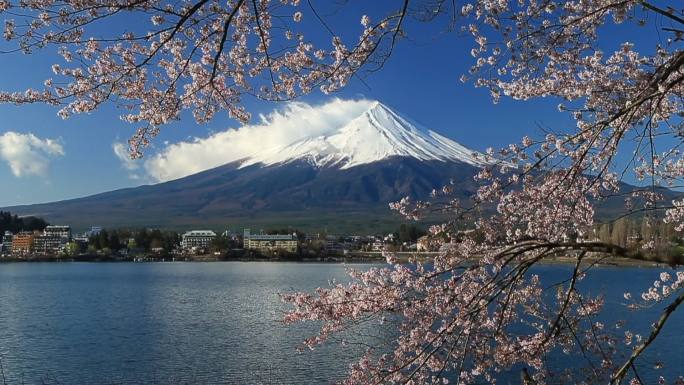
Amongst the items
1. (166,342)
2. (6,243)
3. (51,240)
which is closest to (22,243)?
(6,243)

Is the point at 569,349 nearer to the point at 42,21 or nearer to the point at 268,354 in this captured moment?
the point at 42,21

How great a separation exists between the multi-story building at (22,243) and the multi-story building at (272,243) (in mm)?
25310

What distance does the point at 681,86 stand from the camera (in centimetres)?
349

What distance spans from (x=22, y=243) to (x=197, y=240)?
66.6 ft

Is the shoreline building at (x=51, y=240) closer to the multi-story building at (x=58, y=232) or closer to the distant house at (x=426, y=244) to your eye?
the multi-story building at (x=58, y=232)

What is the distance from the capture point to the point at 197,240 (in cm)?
8162

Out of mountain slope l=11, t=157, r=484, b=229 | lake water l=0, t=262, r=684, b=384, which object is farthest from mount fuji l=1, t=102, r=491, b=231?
lake water l=0, t=262, r=684, b=384

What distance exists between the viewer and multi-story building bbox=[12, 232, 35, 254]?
246ft

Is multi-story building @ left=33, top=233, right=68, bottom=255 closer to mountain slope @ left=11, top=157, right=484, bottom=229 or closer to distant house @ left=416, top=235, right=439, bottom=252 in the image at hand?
mountain slope @ left=11, top=157, right=484, bottom=229

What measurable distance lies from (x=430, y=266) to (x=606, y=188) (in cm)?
126

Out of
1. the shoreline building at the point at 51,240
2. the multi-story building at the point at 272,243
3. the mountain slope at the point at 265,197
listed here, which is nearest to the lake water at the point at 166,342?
the multi-story building at the point at 272,243

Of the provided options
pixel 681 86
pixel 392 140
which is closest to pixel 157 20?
pixel 681 86

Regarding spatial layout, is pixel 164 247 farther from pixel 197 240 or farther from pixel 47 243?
pixel 47 243

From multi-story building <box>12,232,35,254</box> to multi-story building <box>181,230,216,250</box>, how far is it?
17.7 metres
